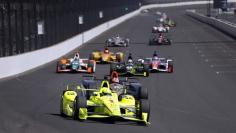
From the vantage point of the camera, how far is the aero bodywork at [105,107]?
724 inches

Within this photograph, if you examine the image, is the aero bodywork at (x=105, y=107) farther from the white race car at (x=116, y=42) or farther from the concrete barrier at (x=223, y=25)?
the concrete barrier at (x=223, y=25)

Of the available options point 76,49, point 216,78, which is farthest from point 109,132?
point 76,49

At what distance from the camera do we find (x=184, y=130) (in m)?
17.6

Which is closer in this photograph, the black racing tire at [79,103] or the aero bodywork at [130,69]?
the black racing tire at [79,103]

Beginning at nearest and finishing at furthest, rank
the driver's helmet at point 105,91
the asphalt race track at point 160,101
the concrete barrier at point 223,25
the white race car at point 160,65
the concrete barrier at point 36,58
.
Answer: the asphalt race track at point 160,101 < the driver's helmet at point 105,91 < the concrete barrier at point 36,58 < the white race car at point 160,65 < the concrete barrier at point 223,25

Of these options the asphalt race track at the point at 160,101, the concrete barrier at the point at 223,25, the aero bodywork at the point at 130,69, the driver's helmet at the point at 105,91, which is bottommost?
the asphalt race track at the point at 160,101

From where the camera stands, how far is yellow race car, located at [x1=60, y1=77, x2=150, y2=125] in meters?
18.4

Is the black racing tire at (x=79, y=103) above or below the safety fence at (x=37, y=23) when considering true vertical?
below

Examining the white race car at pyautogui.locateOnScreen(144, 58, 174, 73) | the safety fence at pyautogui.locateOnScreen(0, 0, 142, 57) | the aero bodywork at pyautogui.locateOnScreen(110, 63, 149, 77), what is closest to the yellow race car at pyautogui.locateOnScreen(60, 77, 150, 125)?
the aero bodywork at pyautogui.locateOnScreen(110, 63, 149, 77)

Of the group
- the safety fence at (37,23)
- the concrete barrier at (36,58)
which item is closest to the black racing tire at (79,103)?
the concrete barrier at (36,58)

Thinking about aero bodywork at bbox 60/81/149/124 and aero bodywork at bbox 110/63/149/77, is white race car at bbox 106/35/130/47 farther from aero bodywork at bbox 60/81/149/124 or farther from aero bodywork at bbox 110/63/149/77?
aero bodywork at bbox 60/81/149/124

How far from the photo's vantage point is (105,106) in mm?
18375

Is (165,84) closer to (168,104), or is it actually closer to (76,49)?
(168,104)

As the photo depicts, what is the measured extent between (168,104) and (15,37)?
1543 cm
